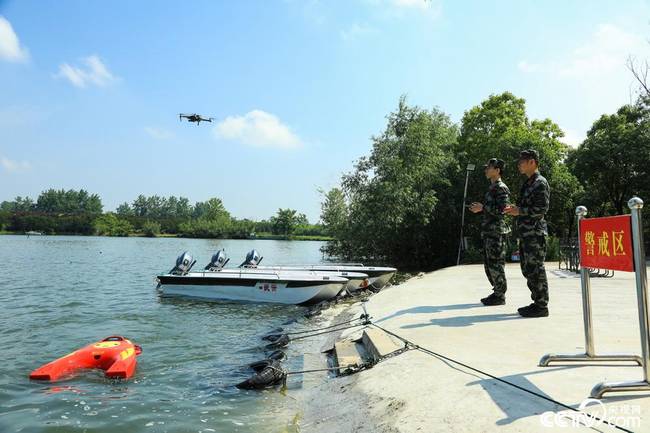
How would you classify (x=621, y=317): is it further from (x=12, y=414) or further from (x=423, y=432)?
(x=12, y=414)

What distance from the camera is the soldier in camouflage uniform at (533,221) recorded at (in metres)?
6.71

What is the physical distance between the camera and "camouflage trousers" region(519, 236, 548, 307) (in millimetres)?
6676

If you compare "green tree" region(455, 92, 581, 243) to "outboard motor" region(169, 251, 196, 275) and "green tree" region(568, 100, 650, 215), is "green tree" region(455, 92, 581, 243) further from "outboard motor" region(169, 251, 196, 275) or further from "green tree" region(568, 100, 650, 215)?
"outboard motor" region(169, 251, 196, 275)

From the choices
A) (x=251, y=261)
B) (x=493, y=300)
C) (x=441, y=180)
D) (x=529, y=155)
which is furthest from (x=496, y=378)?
(x=441, y=180)

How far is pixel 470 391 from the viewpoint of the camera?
393 centimetres

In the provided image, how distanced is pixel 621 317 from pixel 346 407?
197 inches

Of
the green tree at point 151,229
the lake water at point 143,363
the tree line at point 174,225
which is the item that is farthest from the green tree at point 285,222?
the lake water at point 143,363

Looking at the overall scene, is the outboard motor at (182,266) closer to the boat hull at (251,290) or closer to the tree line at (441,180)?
the boat hull at (251,290)

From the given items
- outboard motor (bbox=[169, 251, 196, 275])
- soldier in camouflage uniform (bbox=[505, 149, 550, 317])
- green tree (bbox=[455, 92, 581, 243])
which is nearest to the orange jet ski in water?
soldier in camouflage uniform (bbox=[505, 149, 550, 317])

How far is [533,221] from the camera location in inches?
269

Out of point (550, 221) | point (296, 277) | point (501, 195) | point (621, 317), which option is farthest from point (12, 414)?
point (550, 221)

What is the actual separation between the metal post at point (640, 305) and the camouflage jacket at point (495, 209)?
428 cm

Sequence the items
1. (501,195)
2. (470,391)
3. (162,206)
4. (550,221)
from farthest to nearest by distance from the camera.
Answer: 1. (162,206)
2. (550,221)
3. (501,195)
4. (470,391)

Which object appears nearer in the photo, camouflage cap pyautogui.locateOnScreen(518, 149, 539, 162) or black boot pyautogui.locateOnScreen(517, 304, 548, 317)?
camouflage cap pyautogui.locateOnScreen(518, 149, 539, 162)
